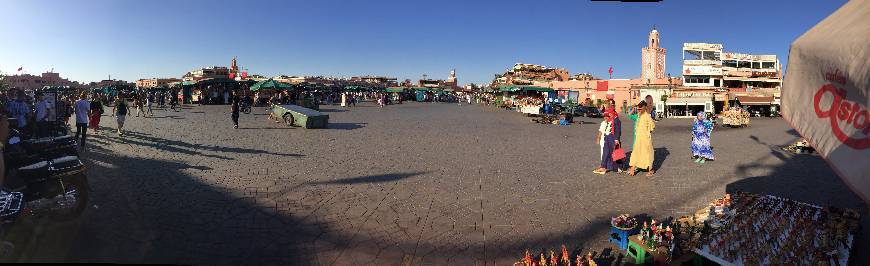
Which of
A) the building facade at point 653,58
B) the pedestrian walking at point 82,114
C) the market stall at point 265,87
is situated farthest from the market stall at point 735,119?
→ the building facade at point 653,58

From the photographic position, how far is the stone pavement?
4309 mm

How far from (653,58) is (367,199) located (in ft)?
180

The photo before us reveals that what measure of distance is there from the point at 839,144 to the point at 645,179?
6.95 meters

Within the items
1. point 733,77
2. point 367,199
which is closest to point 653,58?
point 733,77

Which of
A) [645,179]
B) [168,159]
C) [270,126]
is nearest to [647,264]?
[645,179]

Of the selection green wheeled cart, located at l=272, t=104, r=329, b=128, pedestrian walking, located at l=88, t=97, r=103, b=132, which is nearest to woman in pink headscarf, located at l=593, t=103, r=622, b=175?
green wheeled cart, located at l=272, t=104, r=329, b=128

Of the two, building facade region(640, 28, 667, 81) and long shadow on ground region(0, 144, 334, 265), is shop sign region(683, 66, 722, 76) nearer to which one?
building facade region(640, 28, 667, 81)

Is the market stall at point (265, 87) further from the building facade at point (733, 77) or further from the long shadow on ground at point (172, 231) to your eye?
the building facade at point (733, 77)

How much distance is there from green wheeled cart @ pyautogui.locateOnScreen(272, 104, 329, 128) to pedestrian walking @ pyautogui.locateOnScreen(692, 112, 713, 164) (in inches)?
499

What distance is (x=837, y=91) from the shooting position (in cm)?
145

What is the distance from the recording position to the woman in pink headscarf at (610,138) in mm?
8227

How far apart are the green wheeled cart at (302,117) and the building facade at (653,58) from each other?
46.4m

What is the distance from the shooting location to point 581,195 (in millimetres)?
6656

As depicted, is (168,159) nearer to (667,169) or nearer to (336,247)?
(336,247)
